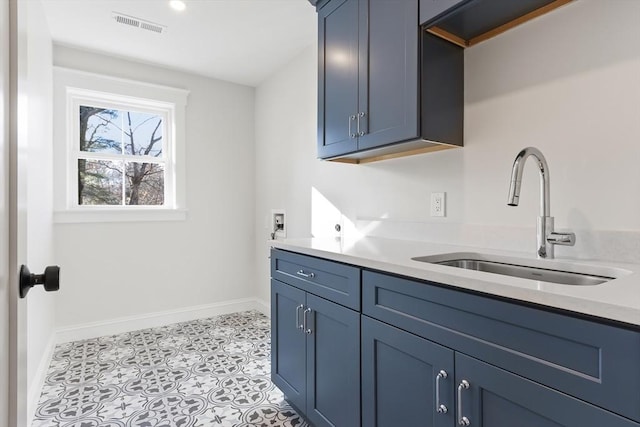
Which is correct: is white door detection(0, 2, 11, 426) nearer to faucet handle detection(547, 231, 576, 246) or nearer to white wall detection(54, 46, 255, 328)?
faucet handle detection(547, 231, 576, 246)

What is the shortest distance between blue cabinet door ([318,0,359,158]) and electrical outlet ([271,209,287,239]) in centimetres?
136

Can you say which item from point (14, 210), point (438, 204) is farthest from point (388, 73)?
point (14, 210)

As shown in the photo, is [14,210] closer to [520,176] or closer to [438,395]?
[438,395]

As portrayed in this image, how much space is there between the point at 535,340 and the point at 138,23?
3.06 metres

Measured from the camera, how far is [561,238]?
1.26 m

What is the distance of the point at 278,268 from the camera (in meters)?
1.98

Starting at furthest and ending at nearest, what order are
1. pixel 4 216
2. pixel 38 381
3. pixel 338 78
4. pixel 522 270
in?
pixel 38 381 → pixel 338 78 → pixel 522 270 → pixel 4 216

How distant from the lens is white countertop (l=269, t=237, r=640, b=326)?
71 cm

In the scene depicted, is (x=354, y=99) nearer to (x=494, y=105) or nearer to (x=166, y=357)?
(x=494, y=105)

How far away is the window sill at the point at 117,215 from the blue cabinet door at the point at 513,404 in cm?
307

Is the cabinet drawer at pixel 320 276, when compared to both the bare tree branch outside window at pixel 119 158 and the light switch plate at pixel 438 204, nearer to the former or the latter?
the light switch plate at pixel 438 204

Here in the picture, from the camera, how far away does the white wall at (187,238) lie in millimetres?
3004

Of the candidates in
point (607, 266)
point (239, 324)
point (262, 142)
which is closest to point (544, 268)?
point (607, 266)

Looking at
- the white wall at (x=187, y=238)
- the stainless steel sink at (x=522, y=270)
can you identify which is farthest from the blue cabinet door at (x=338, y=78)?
the white wall at (x=187, y=238)
